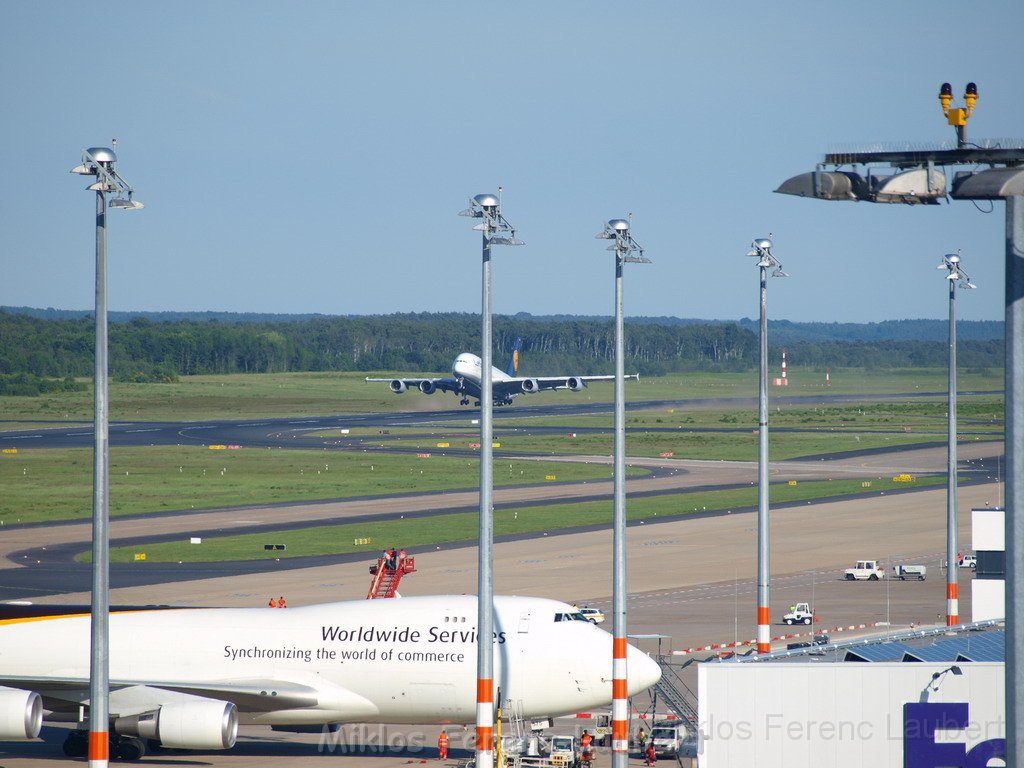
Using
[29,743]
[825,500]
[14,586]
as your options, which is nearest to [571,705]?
[29,743]

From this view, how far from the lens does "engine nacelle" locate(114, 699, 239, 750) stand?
3569 centimetres

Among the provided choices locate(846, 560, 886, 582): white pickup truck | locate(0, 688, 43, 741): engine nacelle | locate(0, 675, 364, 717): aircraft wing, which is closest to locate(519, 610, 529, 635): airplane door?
locate(0, 675, 364, 717): aircraft wing

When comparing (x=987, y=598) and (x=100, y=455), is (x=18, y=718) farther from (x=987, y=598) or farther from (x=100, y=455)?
(x=987, y=598)

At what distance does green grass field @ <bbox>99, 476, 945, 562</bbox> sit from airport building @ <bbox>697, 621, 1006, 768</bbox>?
54.3 m

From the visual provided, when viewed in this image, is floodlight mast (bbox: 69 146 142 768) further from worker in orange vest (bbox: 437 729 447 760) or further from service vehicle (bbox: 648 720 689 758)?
service vehicle (bbox: 648 720 689 758)

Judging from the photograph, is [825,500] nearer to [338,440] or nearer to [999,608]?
[999,608]

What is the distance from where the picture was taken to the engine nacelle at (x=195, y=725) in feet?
117

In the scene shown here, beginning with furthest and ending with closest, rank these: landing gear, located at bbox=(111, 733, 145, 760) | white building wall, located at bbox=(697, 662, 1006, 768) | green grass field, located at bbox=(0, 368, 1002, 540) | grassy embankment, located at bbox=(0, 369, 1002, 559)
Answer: green grass field, located at bbox=(0, 368, 1002, 540), grassy embankment, located at bbox=(0, 369, 1002, 559), landing gear, located at bbox=(111, 733, 145, 760), white building wall, located at bbox=(697, 662, 1006, 768)

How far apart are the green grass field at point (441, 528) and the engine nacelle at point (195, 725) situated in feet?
145

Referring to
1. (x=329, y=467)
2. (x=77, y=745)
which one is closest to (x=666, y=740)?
(x=77, y=745)

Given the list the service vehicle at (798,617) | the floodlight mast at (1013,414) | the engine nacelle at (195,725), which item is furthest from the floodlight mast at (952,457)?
the floodlight mast at (1013,414)

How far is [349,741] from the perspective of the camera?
40.5 meters

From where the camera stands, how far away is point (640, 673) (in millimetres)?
36594

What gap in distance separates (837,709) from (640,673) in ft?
30.7
